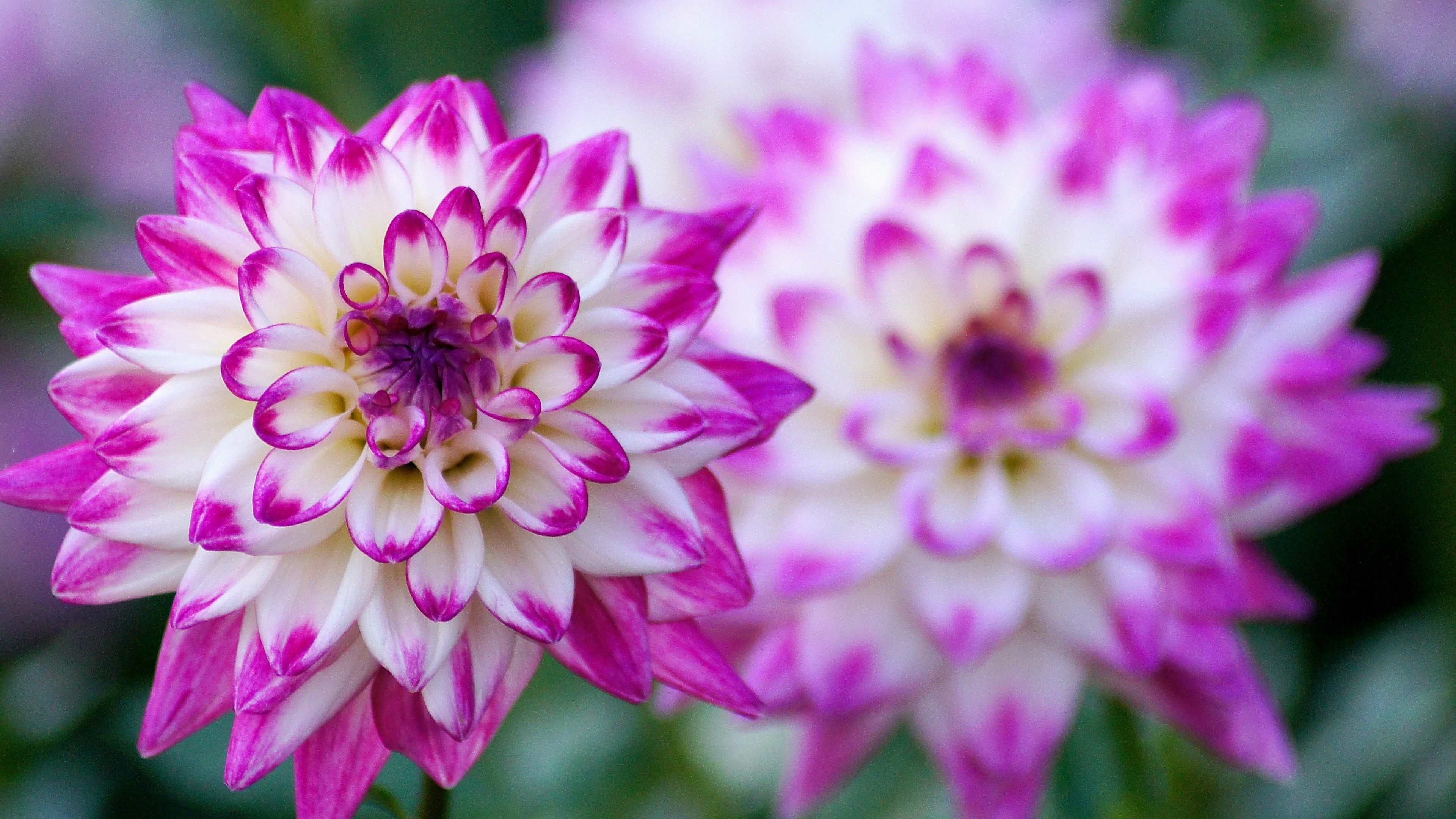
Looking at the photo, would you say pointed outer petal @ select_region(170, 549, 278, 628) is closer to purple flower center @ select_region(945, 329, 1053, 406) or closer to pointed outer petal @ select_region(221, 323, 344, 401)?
pointed outer petal @ select_region(221, 323, 344, 401)

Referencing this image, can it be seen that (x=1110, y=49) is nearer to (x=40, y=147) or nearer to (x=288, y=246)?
(x=288, y=246)

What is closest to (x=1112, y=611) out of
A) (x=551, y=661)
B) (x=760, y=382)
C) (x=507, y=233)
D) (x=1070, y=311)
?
(x=1070, y=311)

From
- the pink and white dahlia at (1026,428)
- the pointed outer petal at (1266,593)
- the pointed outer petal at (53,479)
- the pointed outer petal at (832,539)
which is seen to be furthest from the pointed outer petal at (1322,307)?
the pointed outer petal at (53,479)

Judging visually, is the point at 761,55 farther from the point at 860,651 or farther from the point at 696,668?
the point at 696,668

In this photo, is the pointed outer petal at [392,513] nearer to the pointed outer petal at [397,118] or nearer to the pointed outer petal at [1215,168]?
the pointed outer petal at [397,118]

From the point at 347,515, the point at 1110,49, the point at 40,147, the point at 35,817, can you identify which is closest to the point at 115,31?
the point at 40,147

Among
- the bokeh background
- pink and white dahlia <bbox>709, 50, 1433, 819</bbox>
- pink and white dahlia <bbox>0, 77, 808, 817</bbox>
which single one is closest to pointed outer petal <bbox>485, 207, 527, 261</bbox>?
pink and white dahlia <bbox>0, 77, 808, 817</bbox>
